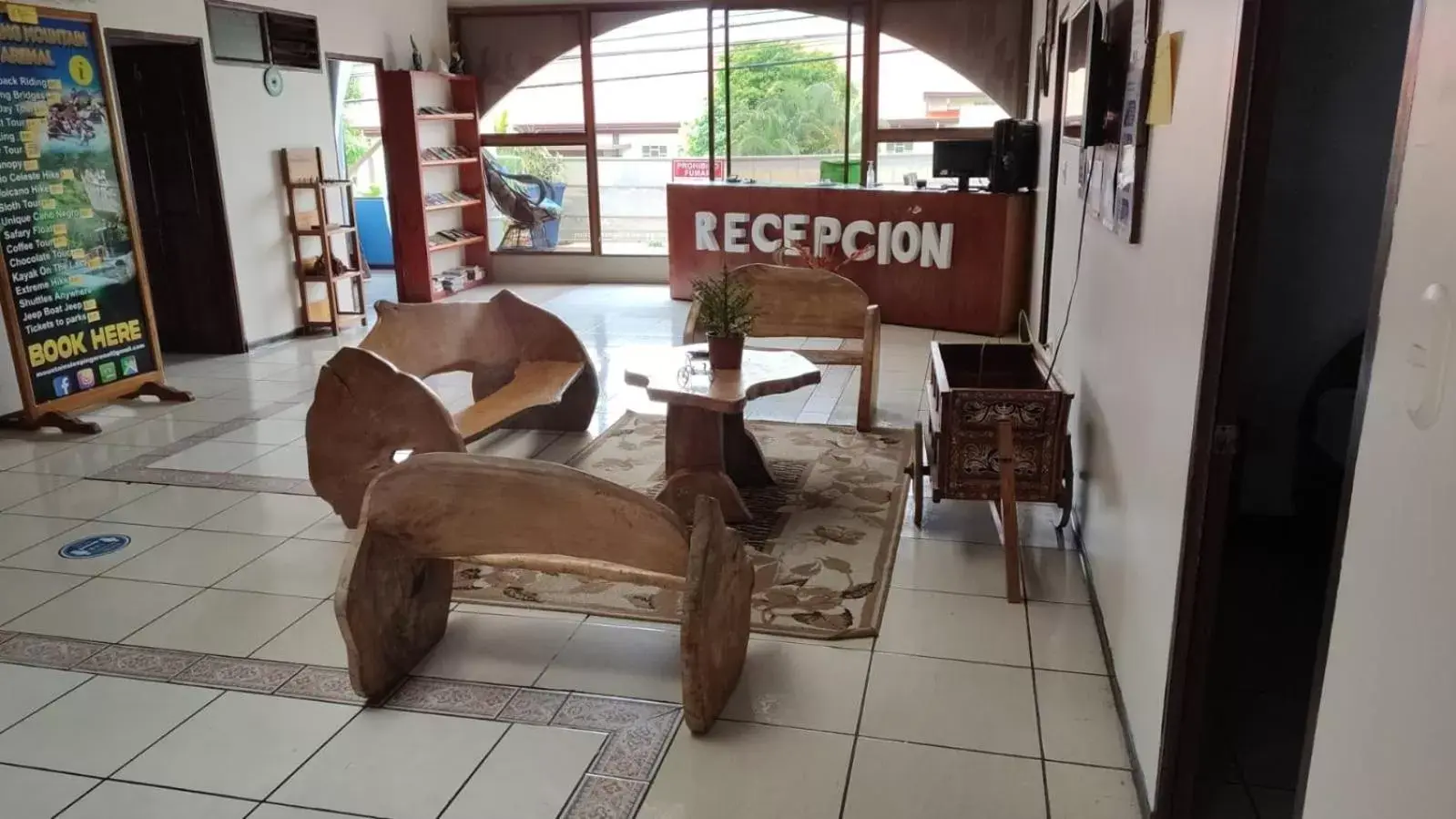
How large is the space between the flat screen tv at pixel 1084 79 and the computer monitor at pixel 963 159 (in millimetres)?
1781

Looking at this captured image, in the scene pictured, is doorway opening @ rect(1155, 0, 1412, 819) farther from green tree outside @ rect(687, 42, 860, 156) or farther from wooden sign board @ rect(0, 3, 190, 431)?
green tree outside @ rect(687, 42, 860, 156)

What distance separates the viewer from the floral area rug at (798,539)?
3.02 m

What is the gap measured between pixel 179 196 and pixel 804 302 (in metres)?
4.35

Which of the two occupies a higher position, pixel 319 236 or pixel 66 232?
pixel 66 232

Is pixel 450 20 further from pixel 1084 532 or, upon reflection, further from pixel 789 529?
pixel 1084 532

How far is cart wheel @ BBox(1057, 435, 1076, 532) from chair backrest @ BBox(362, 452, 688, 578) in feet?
4.83

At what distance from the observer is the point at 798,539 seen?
3516 mm

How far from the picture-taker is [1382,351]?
1.17 metres

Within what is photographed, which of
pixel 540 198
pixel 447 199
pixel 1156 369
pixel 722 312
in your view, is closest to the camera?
pixel 1156 369

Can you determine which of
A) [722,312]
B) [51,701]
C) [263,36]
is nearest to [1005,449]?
[722,312]

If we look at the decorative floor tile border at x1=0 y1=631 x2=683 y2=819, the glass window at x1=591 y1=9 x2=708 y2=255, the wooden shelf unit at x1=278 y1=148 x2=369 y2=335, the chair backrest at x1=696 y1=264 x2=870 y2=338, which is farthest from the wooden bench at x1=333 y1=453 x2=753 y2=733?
the glass window at x1=591 y1=9 x2=708 y2=255

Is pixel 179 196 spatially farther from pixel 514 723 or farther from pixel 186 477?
pixel 514 723

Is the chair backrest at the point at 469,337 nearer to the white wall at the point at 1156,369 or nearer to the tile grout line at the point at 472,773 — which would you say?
the tile grout line at the point at 472,773

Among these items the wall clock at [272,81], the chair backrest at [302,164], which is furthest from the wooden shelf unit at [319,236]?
the wall clock at [272,81]
